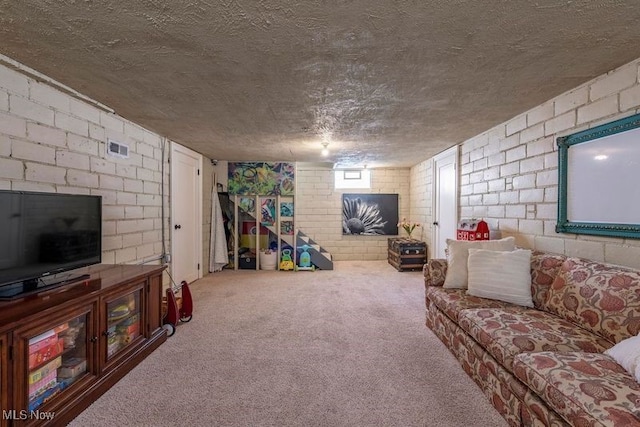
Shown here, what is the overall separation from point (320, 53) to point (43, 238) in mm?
2099

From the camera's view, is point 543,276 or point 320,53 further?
point 543,276

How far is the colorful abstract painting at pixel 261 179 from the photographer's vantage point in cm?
566

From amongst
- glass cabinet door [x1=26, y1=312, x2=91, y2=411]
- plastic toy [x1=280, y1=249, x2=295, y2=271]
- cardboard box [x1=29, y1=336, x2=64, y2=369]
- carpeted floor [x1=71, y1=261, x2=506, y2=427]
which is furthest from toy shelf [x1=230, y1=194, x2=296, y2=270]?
cardboard box [x1=29, y1=336, x2=64, y2=369]

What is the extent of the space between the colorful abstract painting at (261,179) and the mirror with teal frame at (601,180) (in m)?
4.22

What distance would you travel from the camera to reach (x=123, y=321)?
2.18m

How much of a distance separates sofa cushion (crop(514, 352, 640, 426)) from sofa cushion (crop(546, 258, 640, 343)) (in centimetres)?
30

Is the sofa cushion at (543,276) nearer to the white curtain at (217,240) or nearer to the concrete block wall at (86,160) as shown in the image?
the concrete block wall at (86,160)

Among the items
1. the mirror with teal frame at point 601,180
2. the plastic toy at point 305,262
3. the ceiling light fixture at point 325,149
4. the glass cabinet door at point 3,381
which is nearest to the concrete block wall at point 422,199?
the ceiling light fixture at point 325,149

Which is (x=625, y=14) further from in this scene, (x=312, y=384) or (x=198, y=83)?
(x=312, y=384)

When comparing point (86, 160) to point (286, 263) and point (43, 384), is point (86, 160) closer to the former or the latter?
point (43, 384)

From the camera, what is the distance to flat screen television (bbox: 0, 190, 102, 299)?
163cm

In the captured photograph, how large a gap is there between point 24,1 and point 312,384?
2582 mm

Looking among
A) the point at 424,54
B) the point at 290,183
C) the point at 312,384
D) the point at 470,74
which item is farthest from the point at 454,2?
the point at 290,183

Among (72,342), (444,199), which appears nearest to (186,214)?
(72,342)
